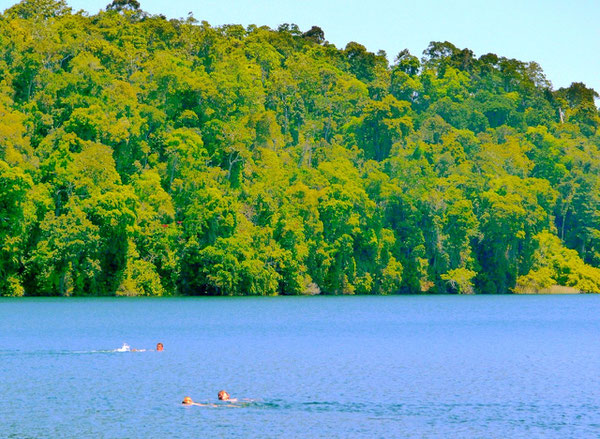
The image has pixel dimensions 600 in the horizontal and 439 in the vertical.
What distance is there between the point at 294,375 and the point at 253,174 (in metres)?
65.7

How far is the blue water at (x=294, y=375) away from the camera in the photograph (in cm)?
2806

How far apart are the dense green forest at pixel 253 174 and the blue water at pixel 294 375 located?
1690 centimetres

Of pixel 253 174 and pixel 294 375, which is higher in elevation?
pixel 253 174

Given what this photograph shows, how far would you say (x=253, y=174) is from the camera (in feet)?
334

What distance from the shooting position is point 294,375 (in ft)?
121

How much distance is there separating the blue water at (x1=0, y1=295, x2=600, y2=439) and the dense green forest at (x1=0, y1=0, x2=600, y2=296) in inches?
665

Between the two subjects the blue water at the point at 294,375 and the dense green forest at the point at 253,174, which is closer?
the blue water at the point at 294,375

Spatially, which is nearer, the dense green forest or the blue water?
the blue water

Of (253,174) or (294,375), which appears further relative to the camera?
(253,174)

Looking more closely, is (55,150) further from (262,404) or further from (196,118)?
(262,404)

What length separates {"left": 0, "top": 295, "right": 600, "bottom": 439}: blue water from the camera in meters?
28.1

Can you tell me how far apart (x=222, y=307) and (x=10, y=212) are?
18662 millimetres

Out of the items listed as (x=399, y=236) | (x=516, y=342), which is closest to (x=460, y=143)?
(x=399, y=236)

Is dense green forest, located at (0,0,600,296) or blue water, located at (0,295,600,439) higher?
dense green forest, located at (0,0,600,296)
